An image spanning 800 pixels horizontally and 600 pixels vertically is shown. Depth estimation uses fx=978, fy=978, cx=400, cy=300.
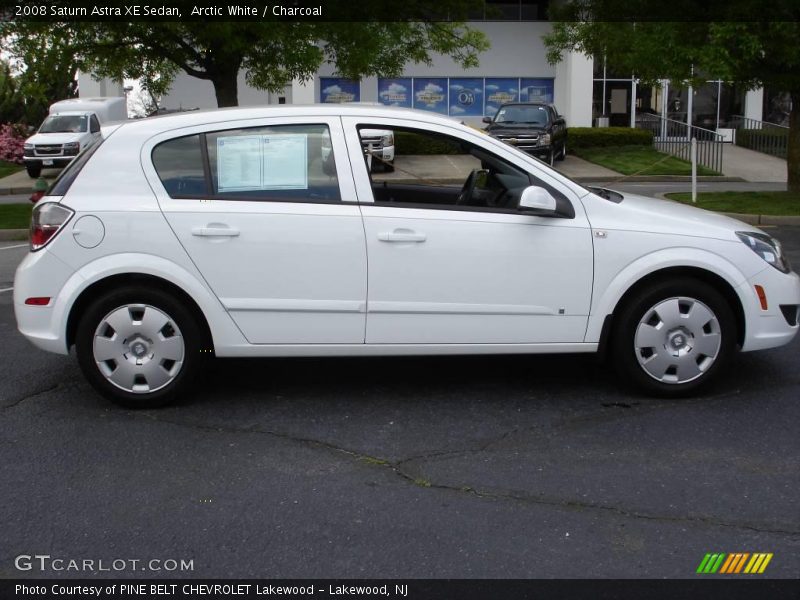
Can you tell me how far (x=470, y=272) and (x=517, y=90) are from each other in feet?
105

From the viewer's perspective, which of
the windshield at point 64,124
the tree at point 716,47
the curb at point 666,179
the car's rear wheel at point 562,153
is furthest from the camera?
the car's rear wheel at point 562,153

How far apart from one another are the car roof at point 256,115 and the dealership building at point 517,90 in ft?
96.7

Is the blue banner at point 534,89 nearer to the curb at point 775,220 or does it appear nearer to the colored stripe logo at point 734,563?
the curb at point 775,220

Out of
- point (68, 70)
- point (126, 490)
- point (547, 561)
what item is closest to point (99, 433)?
point (126, 490)

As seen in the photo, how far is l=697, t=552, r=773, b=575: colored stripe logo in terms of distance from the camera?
3648 millimetres

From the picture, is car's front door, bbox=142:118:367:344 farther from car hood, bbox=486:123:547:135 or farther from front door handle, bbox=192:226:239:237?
car hood, bbox=486:123:547:135

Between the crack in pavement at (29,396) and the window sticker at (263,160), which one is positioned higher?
the window sticker at (263,160)

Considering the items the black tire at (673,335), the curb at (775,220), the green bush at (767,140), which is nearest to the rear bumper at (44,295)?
the black tire at (673,335)

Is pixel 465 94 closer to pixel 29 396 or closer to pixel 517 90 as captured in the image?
pixel 517 90

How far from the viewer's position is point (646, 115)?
34.3 metres

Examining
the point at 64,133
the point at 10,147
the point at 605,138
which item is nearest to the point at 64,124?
the point at 64,133

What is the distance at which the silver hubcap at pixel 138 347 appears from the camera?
5.45m

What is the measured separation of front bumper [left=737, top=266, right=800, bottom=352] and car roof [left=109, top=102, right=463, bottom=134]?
6.45ft

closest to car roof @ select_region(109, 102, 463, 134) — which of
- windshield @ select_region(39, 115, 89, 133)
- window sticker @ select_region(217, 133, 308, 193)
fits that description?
window sticker @ select_region(217, 133, 308, 193)
